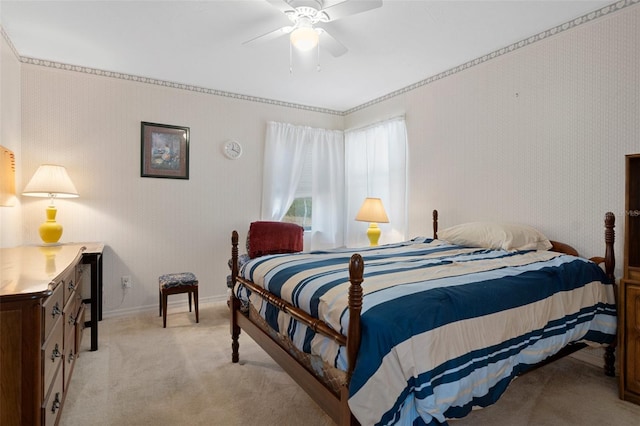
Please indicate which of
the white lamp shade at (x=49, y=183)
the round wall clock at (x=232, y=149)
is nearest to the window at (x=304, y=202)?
the round wall clock at (x=232, y=149)

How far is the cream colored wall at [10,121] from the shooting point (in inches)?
110

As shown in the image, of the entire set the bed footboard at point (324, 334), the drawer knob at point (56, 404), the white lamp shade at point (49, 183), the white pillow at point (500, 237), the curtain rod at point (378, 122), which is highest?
the curtain rod at point (378, 122)

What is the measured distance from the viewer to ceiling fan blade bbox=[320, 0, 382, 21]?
6.92 feet

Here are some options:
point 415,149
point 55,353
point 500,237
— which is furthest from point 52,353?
point 415,149

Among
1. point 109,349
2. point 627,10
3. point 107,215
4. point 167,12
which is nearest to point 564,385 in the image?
point 627,10

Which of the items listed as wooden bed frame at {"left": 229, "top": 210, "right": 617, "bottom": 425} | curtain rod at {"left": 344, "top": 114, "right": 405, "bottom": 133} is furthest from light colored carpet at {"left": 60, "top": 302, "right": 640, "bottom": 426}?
curtain rod at {"left": 344, "top": 114, "right": 405, "bottom": 133}

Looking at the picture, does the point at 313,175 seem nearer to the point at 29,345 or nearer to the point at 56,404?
the point at 56,404

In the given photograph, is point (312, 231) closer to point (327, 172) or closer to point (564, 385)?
point (327, 172)

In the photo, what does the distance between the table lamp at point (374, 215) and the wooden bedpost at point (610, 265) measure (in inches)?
84.3

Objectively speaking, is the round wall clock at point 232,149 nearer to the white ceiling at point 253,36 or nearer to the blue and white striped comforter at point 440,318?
the white ceiling at point 253,36

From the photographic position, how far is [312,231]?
502 centimetres

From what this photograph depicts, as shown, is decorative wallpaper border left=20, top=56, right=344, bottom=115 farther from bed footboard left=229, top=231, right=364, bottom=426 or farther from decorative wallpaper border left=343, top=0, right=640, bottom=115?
bed footboard left=229, top=231, right=364, bottom=426

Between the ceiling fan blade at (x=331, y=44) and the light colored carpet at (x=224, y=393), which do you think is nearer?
the light colored carpet at (x=224, y=393)

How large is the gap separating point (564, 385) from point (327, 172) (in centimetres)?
365
